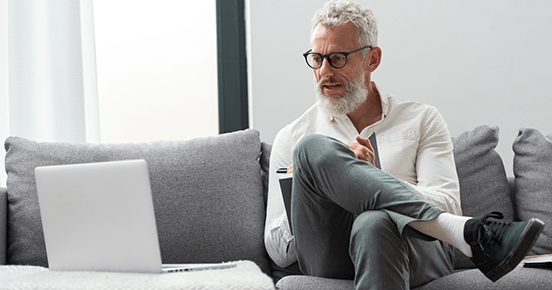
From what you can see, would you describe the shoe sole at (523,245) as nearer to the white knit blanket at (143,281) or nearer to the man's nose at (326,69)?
the white knit blanket at (143,281)

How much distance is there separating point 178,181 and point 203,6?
112 cm

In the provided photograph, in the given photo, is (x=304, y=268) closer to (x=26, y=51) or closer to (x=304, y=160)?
(x=304, y=160)

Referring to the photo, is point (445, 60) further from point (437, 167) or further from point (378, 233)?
point (378, 233)

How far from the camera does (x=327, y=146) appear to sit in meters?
1.21

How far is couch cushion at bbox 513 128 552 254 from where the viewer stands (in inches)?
65.3

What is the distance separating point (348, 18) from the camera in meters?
1.70

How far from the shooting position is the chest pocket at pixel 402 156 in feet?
5.25

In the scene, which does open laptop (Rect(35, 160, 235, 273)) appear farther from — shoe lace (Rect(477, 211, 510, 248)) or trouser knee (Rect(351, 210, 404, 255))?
shoe lace (Rect(477, 211, 510, 248))

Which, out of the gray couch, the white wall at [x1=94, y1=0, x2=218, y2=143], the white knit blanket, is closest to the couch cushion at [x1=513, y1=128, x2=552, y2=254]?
the gray couch

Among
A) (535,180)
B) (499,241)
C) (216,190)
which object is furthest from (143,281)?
(535,180)

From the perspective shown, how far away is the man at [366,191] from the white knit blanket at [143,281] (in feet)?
0.77

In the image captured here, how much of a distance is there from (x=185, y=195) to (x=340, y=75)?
683mm

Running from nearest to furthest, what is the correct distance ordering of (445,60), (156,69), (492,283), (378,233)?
(378,233)
(492,283)
(445,60)
(156,69)

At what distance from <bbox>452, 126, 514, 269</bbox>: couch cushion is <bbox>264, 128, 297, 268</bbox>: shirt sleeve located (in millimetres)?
631
